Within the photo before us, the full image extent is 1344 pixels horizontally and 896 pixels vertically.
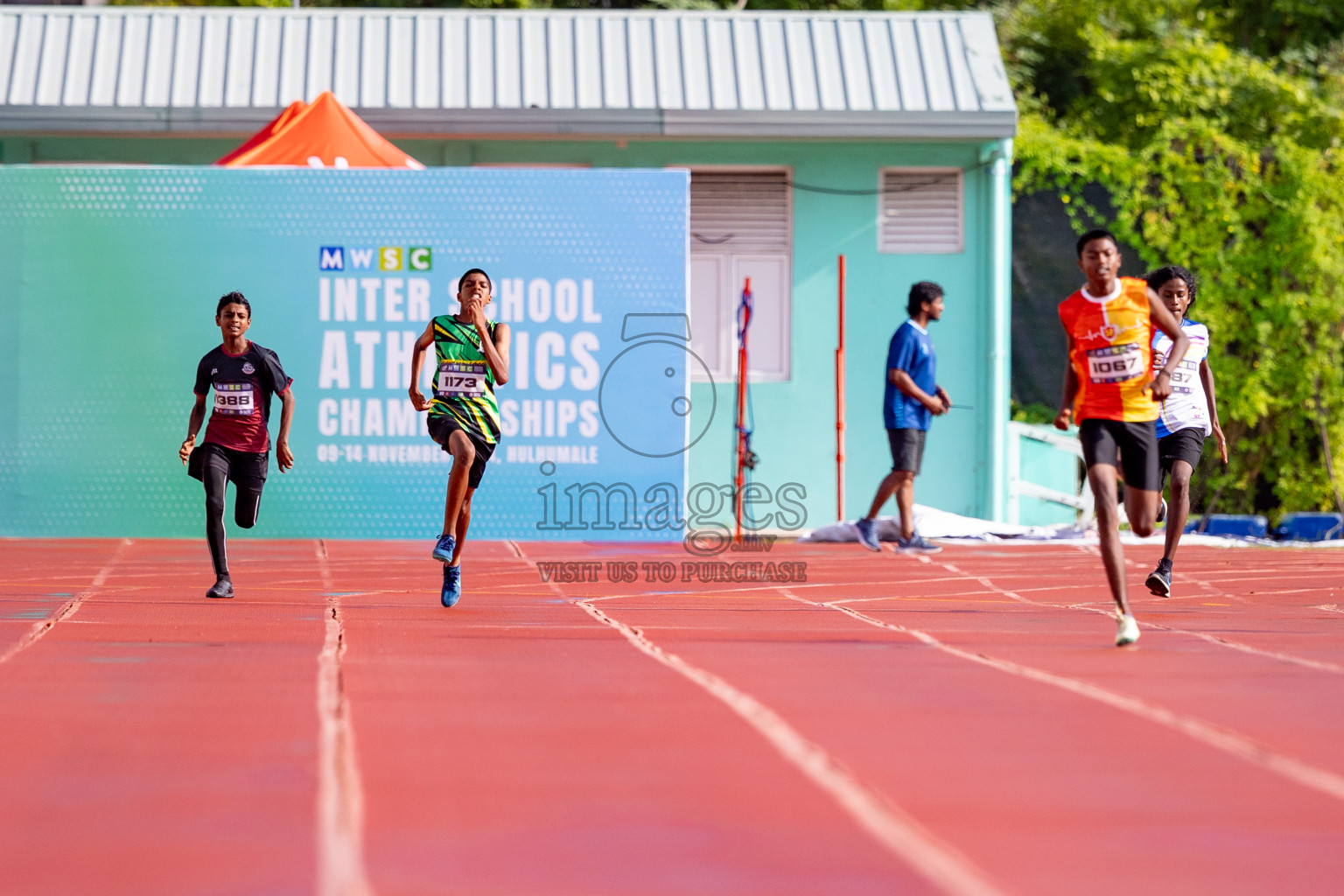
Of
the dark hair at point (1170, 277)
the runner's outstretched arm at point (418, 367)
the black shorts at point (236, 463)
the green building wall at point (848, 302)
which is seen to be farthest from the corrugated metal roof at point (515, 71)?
the black shorts at point (236, 463)

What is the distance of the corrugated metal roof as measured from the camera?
48.6 ft

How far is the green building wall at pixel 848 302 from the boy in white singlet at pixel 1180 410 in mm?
5938

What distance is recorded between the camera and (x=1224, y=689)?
593 centimetres

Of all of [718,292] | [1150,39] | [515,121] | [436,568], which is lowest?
[436,568]

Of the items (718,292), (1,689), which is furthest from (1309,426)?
(1,689)

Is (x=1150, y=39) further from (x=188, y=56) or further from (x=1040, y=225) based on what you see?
(x=188, y=56)

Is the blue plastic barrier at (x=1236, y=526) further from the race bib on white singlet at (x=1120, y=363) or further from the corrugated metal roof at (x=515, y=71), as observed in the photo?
the race bib on white singlet at (x=1120, y=363)

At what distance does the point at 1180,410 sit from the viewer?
929cm

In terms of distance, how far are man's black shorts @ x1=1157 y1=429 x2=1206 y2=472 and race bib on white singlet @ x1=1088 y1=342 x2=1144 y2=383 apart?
81.2 inches

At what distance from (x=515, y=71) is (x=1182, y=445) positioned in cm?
808

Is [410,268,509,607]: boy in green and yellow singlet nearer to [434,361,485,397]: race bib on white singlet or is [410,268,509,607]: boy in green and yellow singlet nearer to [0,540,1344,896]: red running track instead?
[434,361,485,397]: race bib on white singlet

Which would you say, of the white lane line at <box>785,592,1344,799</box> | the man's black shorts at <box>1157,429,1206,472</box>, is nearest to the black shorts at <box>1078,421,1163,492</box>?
the white lane line at <box>785,592,1344,799</box>

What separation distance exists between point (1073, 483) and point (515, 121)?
6307mm

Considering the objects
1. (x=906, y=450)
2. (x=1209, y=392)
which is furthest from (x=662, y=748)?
(x=906, y=450)
